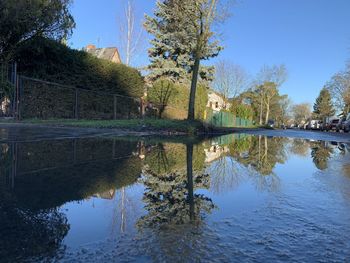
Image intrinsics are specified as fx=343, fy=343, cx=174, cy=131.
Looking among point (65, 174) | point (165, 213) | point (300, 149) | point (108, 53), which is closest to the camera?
point (165, 213)

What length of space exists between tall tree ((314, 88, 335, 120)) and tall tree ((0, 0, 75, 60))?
93.8 metres

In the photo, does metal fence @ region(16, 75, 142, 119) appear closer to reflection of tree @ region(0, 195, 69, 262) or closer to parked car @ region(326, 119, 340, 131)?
reflection of tree @ region(0, 195, 69, 262)

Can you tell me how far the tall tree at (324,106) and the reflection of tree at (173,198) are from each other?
10269cm

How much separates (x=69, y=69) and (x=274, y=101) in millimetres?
85952

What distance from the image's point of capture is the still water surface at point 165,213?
2.51 metres

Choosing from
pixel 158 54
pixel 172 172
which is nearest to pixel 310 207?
pixel 172 172

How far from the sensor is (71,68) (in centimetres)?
2136

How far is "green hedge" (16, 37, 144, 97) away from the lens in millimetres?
18734

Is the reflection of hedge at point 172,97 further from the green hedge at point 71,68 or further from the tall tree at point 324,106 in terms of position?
the tall tree at point 324,106

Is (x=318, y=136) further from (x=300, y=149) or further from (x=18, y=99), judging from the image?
(x=18, y=99)

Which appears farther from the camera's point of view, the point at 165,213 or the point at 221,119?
the point at 221,119

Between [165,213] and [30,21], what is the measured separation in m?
16.6

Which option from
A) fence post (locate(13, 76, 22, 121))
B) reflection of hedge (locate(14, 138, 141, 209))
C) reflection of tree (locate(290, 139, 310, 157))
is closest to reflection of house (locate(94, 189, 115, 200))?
reflection of hedge (locate(14, 138, 141, 209))

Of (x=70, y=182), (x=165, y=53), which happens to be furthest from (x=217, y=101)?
(x=70, y=182)
